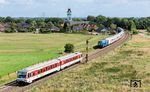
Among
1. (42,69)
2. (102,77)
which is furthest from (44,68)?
(102,77)

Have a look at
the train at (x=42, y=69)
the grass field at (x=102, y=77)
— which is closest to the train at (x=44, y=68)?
the train at (x=42, y=69)

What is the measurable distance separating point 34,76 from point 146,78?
17.0 meters

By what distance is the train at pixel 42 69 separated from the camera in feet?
155

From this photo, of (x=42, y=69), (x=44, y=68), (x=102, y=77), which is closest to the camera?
(x=42, y=69)

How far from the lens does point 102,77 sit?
52938 mm

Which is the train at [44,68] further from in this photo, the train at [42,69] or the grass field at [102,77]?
the grass field at [102,77]

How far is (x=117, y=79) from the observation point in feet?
168

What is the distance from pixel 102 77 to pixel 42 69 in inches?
372

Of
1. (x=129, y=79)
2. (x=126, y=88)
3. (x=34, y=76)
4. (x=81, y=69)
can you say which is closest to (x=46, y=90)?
(x=34, y=76)

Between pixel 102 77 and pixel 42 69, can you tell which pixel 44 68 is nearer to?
pixel 42 69

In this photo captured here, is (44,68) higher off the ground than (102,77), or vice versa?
(44,68)

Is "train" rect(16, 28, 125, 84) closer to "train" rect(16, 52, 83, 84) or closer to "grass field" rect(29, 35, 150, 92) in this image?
"train" rect(16, 52, 83, 84)

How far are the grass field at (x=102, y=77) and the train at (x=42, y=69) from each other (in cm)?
172

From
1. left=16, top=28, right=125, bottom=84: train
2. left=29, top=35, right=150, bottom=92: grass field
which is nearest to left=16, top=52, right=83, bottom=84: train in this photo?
left=16, top=28, right=125, bottom=84: train
